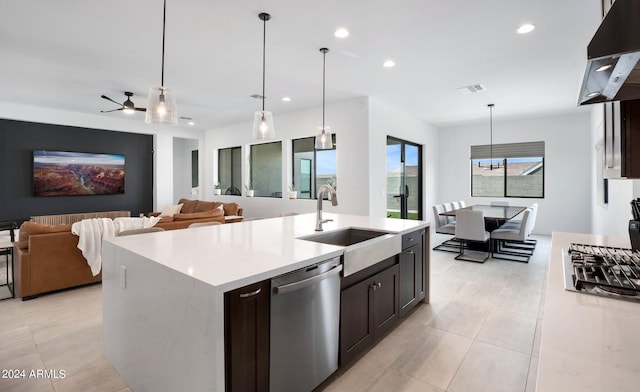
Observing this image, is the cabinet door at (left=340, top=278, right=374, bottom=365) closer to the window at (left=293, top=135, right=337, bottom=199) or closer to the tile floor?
the tile floor

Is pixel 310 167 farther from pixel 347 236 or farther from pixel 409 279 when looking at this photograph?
pixel 409 279

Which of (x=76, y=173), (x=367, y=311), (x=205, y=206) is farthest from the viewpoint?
(x=205, y=206)

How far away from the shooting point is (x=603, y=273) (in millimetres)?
1377

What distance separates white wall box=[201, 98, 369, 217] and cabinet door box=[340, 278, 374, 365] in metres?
3.38

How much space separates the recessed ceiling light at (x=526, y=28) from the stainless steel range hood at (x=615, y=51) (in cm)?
234

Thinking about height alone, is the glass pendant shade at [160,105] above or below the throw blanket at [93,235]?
above

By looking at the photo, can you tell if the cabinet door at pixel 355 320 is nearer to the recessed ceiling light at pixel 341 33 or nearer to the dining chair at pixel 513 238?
the recessed ceiling light at pixel 341 33

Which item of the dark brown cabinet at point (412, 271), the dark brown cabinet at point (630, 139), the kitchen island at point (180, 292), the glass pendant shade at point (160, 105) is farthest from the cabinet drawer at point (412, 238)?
the glass pendant shade at point (160, 105)

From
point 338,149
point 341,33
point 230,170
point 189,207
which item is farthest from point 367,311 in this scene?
point 230,170

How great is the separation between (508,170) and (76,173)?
10.5m

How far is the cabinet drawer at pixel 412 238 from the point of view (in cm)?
282

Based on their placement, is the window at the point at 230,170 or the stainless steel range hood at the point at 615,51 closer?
the stainless steel range hood at the point at 615,51

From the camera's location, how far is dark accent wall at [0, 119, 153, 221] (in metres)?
6.57

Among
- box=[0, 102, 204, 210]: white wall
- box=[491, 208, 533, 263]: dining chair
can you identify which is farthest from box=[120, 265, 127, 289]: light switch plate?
box=[0, 102, 204, 210]: white wall
